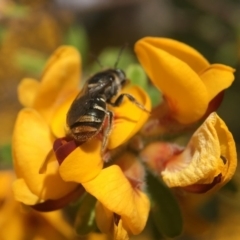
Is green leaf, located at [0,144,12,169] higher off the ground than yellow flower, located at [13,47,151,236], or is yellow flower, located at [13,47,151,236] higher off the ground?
yellow flower, located at [13,47,151,236]

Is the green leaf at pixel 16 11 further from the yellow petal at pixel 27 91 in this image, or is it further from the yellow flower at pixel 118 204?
the yellow flower at pixel 118 204

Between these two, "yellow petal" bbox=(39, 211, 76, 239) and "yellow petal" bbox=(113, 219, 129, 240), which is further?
"yellow petal" bbox=(39, 211, 76, 239)

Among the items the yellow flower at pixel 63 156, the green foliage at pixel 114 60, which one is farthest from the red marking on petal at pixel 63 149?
the green foliage at pixel 114 60

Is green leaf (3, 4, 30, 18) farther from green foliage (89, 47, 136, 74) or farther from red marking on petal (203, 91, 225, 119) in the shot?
red marking on petal (203, 91, 225, 119)

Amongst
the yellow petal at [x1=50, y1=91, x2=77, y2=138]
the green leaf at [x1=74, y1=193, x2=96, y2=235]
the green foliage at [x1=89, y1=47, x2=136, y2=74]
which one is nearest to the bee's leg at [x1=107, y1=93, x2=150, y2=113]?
the yellow petal at [x1=50, y1=91, x2=77, y2=138]

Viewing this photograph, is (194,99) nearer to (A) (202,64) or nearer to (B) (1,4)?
(A) (202,64)

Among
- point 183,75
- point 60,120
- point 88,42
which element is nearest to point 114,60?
point 88,42

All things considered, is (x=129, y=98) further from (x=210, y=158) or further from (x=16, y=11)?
(x=16, y=11)
